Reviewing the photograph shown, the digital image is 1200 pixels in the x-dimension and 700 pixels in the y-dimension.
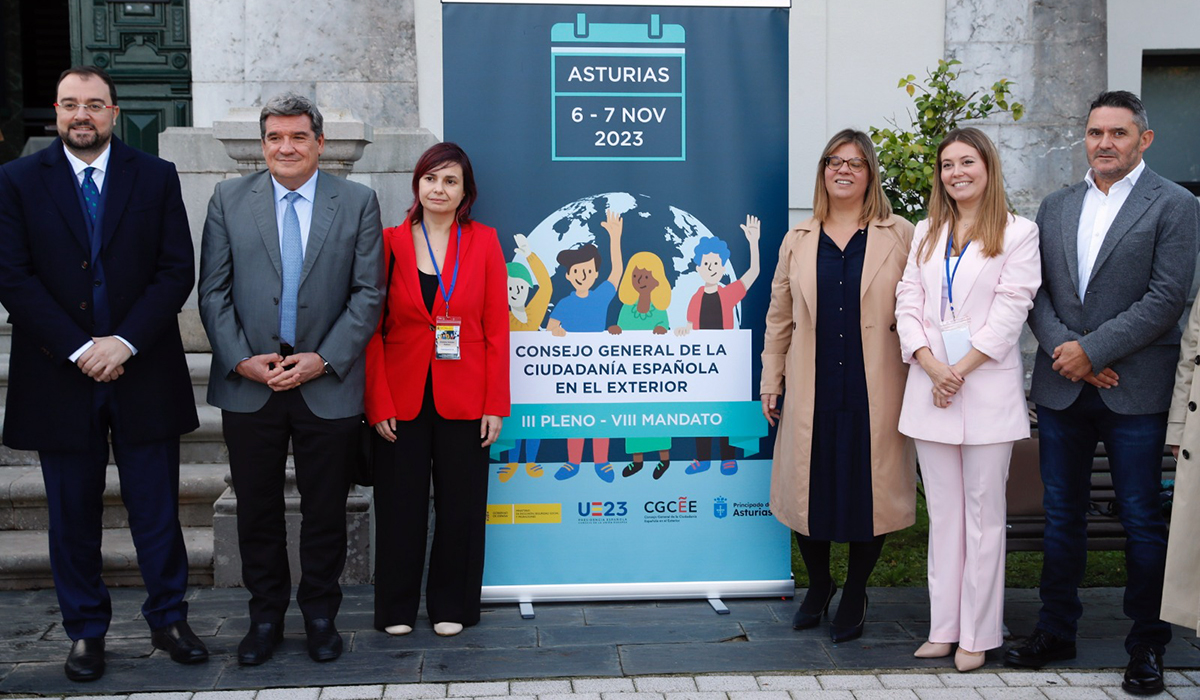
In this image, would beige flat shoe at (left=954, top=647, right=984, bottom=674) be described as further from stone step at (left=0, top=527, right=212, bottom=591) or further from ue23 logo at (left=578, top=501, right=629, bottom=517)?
stone step at (left=0, top=527, right=212, bottom=591)

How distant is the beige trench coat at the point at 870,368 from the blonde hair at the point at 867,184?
4 centimetres

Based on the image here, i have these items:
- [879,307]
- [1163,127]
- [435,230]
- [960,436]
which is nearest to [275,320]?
[435,230]

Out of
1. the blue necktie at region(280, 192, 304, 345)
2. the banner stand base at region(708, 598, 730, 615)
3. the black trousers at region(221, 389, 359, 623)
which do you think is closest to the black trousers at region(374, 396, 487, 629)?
the black trousers at region(221, 389, 359, 623)

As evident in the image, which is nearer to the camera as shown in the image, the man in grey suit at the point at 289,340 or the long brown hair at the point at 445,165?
the man in grey suit at the point at 289,340

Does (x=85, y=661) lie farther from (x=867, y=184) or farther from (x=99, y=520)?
(x=867, y=184)

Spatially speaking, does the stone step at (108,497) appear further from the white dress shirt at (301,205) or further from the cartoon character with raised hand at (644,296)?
the cartoon character with raised hand at (644,296)

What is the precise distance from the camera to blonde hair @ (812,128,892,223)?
4156 millimetres

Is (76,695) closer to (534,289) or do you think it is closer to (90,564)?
(90,564)

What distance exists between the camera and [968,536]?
3.99 m

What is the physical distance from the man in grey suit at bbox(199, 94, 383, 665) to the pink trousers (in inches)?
84.6

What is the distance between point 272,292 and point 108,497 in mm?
1940

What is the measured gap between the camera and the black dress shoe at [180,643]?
4.00 metres

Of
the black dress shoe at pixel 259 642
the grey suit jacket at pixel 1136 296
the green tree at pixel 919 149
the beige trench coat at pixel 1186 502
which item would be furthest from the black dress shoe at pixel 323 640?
the green tree at pixel 919 149

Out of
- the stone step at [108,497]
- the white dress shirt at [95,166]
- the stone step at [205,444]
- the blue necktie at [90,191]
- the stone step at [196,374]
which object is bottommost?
the stone step at [108,497]
